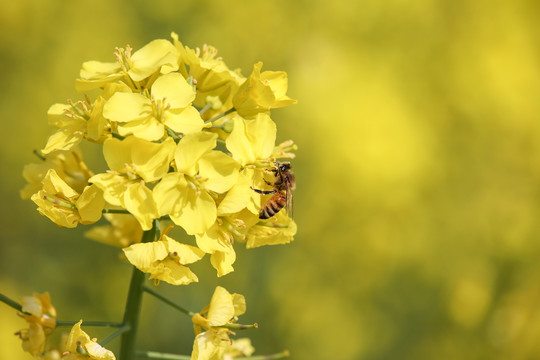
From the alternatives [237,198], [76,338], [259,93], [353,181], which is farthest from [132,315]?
[353,181]

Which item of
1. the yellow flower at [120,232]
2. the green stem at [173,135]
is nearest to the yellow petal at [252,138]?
the green stem at [173,135]

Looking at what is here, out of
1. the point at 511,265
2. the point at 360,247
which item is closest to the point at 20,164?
the point at 360,247

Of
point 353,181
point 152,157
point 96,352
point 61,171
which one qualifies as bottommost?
point 96,352

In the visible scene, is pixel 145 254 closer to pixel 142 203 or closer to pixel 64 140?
pixel 142 203

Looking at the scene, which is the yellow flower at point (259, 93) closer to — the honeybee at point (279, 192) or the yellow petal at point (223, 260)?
the honeybee at point (279, 192)

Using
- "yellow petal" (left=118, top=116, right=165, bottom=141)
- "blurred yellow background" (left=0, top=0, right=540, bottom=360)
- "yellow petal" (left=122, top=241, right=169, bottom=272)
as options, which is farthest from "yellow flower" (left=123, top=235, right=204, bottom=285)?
"blurred yellow background" (left=0, top=0, right=540, bottom=360)
